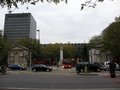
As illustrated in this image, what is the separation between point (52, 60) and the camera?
15575cm

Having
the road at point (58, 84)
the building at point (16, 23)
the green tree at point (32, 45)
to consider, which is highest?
the green tree at point (32, 45)

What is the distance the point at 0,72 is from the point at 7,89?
34.4 metres

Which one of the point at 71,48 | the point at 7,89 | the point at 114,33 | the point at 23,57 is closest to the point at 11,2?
the point at 7,89

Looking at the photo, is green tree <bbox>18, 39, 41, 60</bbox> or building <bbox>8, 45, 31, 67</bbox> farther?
green tree <bbox>18, 39, 41, 60</bbox>

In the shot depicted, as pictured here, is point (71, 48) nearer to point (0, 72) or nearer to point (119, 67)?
point (119, 67)

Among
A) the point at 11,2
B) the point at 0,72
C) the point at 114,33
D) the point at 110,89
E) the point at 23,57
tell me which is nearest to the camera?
the point at 11,2

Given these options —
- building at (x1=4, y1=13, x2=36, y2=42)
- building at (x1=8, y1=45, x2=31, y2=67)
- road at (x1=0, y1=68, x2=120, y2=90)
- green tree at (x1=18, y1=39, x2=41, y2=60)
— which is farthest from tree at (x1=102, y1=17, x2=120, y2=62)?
green tree at (x1=18, y1=39, x2=41, y2=60)

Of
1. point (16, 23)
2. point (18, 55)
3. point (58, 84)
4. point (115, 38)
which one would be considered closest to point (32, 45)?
point (18, 55)

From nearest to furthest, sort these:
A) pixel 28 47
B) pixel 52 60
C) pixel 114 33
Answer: pixel 114 33 → pixel 28 47 → pixel 52 60

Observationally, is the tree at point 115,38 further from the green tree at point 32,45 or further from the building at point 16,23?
the green tree at point 32,45

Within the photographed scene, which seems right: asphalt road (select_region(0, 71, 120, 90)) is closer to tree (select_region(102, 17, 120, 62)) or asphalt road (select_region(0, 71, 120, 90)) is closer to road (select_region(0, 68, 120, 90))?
road (select_region(0, 68, 120, 90))

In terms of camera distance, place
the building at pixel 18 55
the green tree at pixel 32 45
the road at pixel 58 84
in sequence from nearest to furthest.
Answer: the road at pixel 58 84 → the building at pixel 18 55 → the green tree at pixel 32 45

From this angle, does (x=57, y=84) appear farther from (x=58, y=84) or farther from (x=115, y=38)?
(x=115, y=38)

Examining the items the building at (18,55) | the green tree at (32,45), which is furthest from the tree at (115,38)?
the green tree at (32,45)
